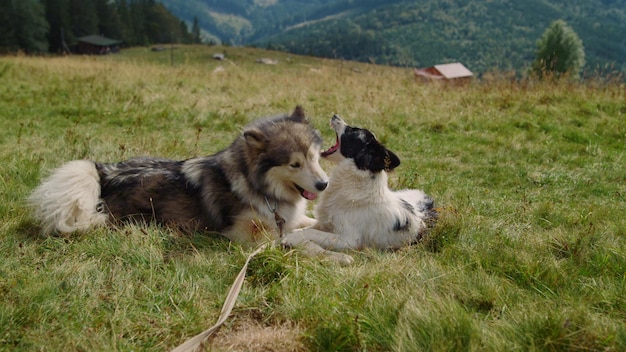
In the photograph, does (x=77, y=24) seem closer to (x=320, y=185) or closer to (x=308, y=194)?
(x=308, y=194)

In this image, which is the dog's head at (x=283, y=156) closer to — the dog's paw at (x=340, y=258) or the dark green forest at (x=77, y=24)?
the dog's paw at (x=340, y=258)

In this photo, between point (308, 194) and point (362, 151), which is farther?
point (308, 194)

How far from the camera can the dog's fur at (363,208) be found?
435 cm

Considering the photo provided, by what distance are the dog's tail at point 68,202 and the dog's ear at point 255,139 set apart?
1582mm

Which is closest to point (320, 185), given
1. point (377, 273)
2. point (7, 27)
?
point (377, 273)

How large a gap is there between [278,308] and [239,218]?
1.48 metres

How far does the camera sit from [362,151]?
14.7 ft

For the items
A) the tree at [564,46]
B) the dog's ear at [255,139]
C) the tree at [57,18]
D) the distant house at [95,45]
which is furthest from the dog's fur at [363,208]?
the tree at [57,18]

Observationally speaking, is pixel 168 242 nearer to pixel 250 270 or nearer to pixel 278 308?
pixel 250 270

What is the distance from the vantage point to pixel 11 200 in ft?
15.9

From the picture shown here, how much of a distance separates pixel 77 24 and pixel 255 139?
9453 cm

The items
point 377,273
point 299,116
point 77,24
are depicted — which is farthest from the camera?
point 77,24

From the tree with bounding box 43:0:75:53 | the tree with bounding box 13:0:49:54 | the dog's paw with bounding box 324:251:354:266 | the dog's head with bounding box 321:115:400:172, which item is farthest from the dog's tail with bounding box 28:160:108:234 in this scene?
the tree with bounding box 43:0:75:53

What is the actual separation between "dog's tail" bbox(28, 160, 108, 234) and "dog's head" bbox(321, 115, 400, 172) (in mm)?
2376
